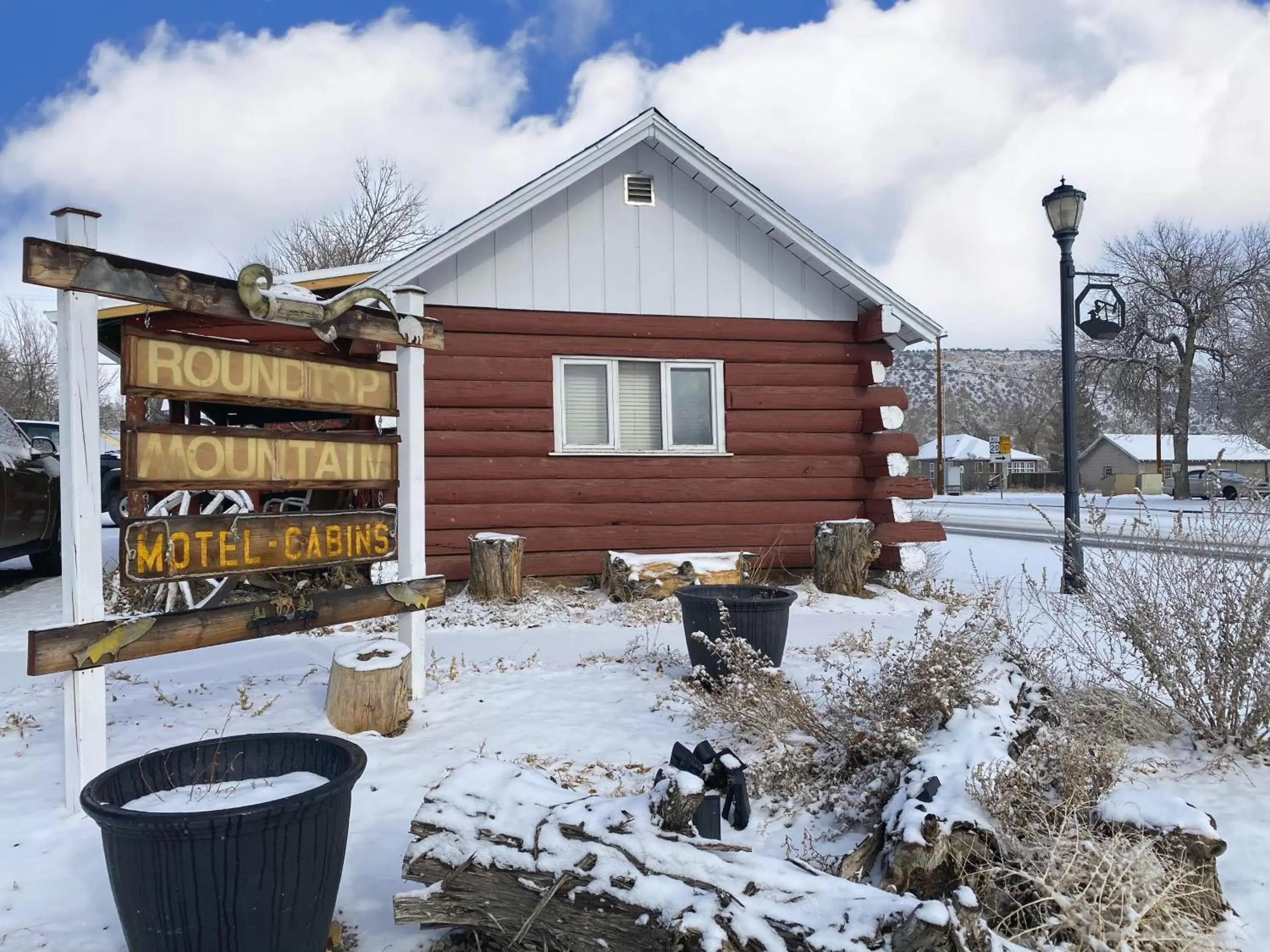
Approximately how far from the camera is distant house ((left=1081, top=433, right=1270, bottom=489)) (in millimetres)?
58719

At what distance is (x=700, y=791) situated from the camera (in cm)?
291

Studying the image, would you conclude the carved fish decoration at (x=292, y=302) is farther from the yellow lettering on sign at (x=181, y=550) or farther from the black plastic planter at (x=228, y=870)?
the black plastic planter at (x=228, y=870)

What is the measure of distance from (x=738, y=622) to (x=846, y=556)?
4.36 metres

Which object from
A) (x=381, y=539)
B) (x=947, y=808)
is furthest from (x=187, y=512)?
(x=947, y=808)

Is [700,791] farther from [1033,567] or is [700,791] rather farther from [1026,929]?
[1033,567]

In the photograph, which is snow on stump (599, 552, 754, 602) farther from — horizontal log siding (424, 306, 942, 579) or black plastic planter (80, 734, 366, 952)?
black plastic planter (80, 734, 366, 952)

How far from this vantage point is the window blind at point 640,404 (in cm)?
1023

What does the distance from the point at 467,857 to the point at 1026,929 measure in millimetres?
1805

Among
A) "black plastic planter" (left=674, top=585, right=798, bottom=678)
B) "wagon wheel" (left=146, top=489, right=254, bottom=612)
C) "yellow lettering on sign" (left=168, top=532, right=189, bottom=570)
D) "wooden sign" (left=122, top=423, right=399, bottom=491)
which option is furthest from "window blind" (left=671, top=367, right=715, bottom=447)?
"yellow lettering on sign" (left=168, top=532, right=189, bottom=570)

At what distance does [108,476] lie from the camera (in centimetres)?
1377

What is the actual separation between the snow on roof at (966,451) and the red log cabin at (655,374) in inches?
2527

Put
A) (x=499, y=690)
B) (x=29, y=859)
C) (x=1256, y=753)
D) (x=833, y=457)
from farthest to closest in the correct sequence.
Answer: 1. (x=833, y=457)
2. (x=499, y=690)
3. (x=1256, y=753)
4. (x=29, y=859)

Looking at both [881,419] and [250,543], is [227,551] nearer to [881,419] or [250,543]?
[250,543]

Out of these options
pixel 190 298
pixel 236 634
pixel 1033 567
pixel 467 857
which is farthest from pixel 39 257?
pixel 1033 567
